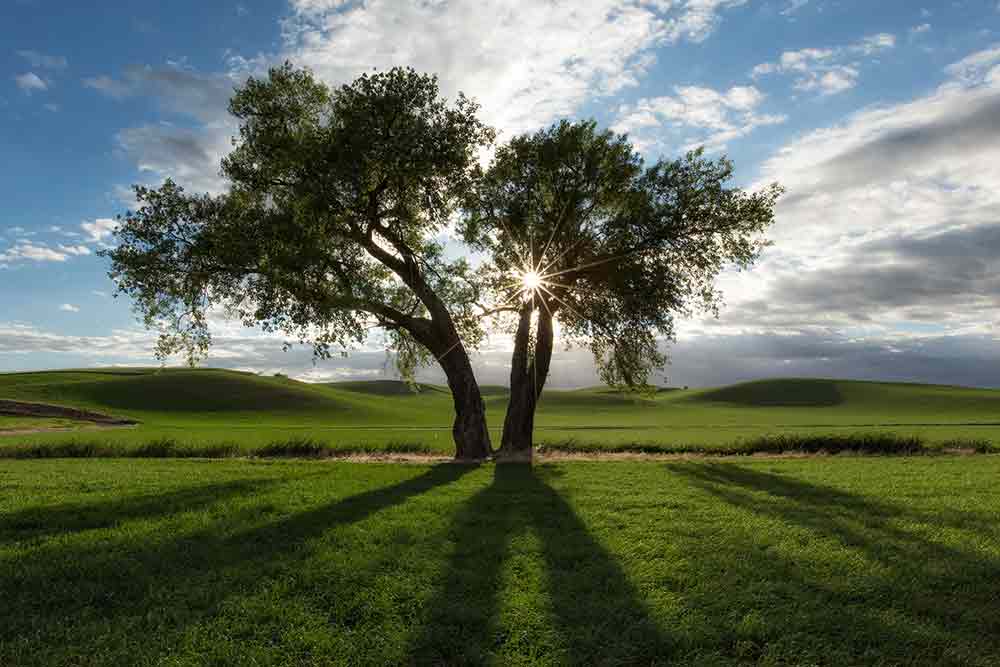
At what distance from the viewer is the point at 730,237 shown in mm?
26000

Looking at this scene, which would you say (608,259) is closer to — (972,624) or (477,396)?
(477,396)

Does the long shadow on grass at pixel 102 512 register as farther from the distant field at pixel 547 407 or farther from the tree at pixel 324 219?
the distant field at pixel 547 407

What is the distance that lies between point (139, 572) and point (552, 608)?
5.58m

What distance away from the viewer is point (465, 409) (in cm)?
2619

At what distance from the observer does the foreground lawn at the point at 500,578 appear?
562 cm

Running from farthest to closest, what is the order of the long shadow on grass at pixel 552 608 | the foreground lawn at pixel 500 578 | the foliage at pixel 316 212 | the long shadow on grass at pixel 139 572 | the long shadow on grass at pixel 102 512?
1. the foliage at pixel 316 212
2. the long shadow on grass at pixel 102 512
3. the long shadow on grass at pixel 139 572
4. the foreground lawn at pixel 500 578
5. the long shadow on grass at pixel 552 608

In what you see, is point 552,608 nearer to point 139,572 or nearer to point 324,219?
point 139,572

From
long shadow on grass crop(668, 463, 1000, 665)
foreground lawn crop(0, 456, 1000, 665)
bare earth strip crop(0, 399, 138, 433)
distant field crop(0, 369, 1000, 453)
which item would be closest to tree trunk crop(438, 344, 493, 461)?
foreground lawn crop(0, 456, 1000, 665)

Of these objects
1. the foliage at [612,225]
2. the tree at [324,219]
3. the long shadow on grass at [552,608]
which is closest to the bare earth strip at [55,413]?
the tree at [324,219]

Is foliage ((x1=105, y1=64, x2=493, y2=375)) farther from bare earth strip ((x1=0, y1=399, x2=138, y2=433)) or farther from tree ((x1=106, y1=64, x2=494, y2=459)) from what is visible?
bare earth strip ((x1=0, y1=399, x2=138, y2=433))

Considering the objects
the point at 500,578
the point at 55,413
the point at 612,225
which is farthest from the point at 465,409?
the point at 55,413

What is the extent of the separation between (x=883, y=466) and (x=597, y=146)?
1653 centimetres

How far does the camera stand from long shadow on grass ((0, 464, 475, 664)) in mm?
5977

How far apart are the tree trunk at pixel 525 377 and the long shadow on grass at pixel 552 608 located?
15905 millimetres
